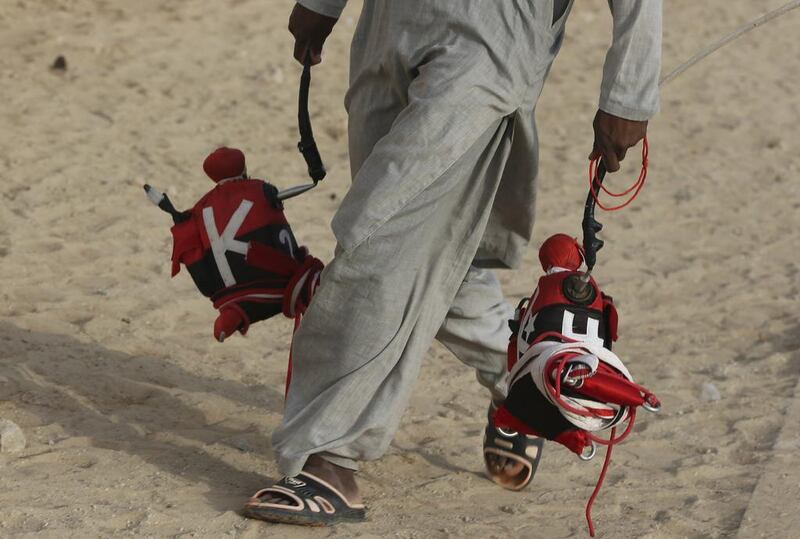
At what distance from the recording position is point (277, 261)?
130 inches

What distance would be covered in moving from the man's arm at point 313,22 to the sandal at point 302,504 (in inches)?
45.3

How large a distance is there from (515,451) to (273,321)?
5.12ft

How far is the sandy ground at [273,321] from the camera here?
3395 millimetres

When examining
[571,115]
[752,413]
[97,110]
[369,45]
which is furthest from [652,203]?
[369,45]

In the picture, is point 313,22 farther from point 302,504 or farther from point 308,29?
point 302,504

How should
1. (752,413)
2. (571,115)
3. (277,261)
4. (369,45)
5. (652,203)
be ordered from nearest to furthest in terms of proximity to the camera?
(369,45) → (277,261) → (752,413) → (652,203) → (571,115)

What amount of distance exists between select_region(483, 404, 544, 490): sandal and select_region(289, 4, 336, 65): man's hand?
1.18m

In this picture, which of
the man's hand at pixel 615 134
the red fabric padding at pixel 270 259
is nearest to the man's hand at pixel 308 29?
the red fabric padding at pixel 270 259

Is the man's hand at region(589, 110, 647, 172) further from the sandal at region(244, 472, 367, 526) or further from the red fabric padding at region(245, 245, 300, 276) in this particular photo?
the sandal at region(244, 472, 367, 526)

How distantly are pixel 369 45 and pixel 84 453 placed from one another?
4.53ft

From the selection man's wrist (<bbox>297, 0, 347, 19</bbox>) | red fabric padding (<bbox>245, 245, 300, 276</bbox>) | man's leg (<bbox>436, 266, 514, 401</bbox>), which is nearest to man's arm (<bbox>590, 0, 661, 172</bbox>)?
man's leg (<bbox>436, 266, 514, 401</bbox>)

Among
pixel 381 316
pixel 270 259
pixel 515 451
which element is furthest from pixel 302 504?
pixel 515 451

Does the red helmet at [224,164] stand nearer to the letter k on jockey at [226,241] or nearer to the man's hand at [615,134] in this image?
the letter k on jockey at [226,241]

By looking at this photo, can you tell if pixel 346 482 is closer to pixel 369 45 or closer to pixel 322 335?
pixel 322 335
